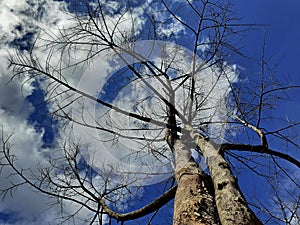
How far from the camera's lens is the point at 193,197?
6.86 feet

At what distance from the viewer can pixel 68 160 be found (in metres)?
3.42

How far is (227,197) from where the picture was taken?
1882mm

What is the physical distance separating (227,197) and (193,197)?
287mm

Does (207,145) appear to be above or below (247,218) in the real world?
above

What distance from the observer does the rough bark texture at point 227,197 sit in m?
1.71

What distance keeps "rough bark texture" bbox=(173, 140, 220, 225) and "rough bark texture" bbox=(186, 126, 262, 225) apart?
3.7 inches

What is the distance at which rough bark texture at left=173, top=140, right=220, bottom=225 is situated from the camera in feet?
6.10

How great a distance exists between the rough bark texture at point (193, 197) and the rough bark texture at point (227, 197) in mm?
95

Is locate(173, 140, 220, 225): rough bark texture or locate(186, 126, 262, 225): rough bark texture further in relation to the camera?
locate(173, 140, 220, 225): rough bark texture

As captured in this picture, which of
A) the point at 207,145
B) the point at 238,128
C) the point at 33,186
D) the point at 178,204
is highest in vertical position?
the point at 238,128

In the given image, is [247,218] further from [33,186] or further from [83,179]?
[33,186]

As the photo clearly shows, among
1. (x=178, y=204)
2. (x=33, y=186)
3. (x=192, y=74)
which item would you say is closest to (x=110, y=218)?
(x=33, y=186)

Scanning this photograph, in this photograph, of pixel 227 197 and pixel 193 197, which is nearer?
pixel 227 197

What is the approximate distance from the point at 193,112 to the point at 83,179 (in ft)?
5.53
